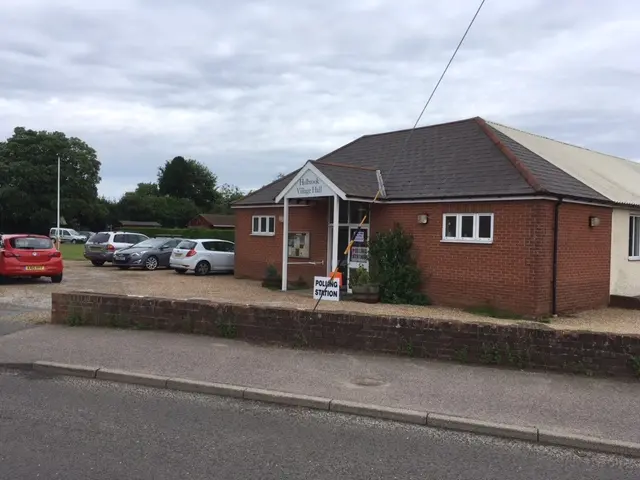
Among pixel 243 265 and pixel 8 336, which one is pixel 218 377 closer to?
pixel 8 336

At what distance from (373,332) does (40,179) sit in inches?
2355

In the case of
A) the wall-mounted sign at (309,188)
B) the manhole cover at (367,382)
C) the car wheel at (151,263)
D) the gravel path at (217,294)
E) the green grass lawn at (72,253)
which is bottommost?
the green grass lawn at (72,253)

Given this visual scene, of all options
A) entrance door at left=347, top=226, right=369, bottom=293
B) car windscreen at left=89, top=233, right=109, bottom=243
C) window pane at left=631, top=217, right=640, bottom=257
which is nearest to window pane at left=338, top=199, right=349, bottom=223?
entrance door at left=347, top=226, right=369, bottom=293

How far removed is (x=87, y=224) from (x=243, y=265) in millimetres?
61111

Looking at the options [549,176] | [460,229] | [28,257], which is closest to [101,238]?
[28,257]

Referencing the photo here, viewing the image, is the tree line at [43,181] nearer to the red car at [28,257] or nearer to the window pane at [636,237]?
the red car at [28,257]

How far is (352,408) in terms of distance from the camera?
20.8 ft

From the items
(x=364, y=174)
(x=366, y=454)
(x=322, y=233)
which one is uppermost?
(x=364, y=174)

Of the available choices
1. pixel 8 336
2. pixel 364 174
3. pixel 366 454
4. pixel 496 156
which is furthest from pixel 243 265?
pixel 366 454

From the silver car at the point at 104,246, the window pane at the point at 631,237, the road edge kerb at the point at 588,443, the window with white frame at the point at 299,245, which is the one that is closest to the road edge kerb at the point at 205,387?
the road edge kerb at the point at 588,443

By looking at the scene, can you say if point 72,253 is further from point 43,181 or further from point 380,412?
point 380,412

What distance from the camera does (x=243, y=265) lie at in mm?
22031

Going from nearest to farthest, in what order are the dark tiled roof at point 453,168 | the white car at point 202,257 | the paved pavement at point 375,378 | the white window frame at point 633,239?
the paved pavement at point 375,378, the dark tiled roof at point 453,168, the white window frame at point 633,239, the white car at point 202,257

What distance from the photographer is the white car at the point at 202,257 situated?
23578mm
